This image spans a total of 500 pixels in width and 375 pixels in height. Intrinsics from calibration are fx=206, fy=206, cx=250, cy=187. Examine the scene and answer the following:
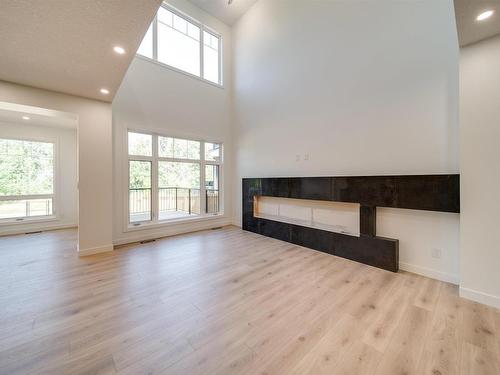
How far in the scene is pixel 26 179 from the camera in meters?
5.28

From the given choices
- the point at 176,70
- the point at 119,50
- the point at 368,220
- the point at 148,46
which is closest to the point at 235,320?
the point at 368,220

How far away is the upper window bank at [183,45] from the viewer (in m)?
4.82

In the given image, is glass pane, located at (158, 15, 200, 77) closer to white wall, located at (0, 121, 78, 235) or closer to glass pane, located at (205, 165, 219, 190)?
glass pane, located at (205, 165, 219, 190)

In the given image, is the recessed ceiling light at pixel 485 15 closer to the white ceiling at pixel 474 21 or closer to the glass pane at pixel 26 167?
the white ceiling at pixel 474 21

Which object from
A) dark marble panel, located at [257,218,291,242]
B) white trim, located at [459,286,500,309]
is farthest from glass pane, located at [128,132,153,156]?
white trim, located at [459,286,500,309]

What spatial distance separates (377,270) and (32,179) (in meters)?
8.00

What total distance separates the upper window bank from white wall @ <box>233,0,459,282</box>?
130 centimetres

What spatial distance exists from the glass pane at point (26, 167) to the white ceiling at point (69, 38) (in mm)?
3270

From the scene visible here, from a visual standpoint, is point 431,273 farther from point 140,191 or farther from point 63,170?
point 63,170

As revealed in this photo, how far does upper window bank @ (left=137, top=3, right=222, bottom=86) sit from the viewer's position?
4.82m

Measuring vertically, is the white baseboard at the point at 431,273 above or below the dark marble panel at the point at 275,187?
below

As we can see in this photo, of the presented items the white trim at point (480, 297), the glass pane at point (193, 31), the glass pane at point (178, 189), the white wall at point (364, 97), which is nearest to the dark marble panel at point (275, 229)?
the white wall at point (364, 97)

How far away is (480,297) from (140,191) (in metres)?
5.68

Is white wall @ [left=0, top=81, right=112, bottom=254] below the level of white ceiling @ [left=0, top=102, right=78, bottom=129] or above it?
below
